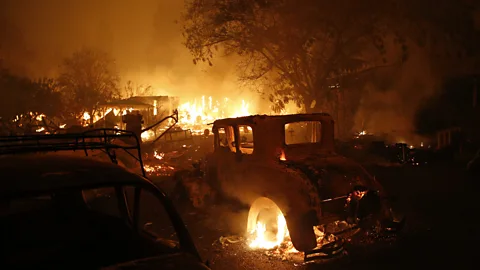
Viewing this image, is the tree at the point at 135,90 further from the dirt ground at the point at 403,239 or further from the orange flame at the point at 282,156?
the orange flame at the point at 282,156

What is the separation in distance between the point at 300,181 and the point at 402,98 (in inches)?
659

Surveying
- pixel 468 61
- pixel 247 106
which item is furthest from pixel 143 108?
pixel 468 61

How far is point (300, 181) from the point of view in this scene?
5.64m

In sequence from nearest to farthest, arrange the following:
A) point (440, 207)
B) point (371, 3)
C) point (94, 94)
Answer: point (440, 207) → point (371, 3) → point (94, 94)

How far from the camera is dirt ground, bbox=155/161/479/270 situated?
18.4 ft

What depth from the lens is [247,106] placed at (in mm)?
39000

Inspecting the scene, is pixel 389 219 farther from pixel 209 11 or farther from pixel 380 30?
pixel 209 11

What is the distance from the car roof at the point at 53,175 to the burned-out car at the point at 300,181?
3219 millimetres

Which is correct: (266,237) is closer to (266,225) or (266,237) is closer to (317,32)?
(266,225)

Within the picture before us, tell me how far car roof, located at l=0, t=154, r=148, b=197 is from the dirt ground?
10.9 feet

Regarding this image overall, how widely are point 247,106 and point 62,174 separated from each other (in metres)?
36.6

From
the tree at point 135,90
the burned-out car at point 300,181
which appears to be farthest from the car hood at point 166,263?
the tree at point 135,90

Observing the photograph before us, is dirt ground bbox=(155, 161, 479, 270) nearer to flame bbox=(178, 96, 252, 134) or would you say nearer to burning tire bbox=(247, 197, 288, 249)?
burning tire bbox=(247, 197, 288, 249)

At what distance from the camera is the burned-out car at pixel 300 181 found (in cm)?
555
